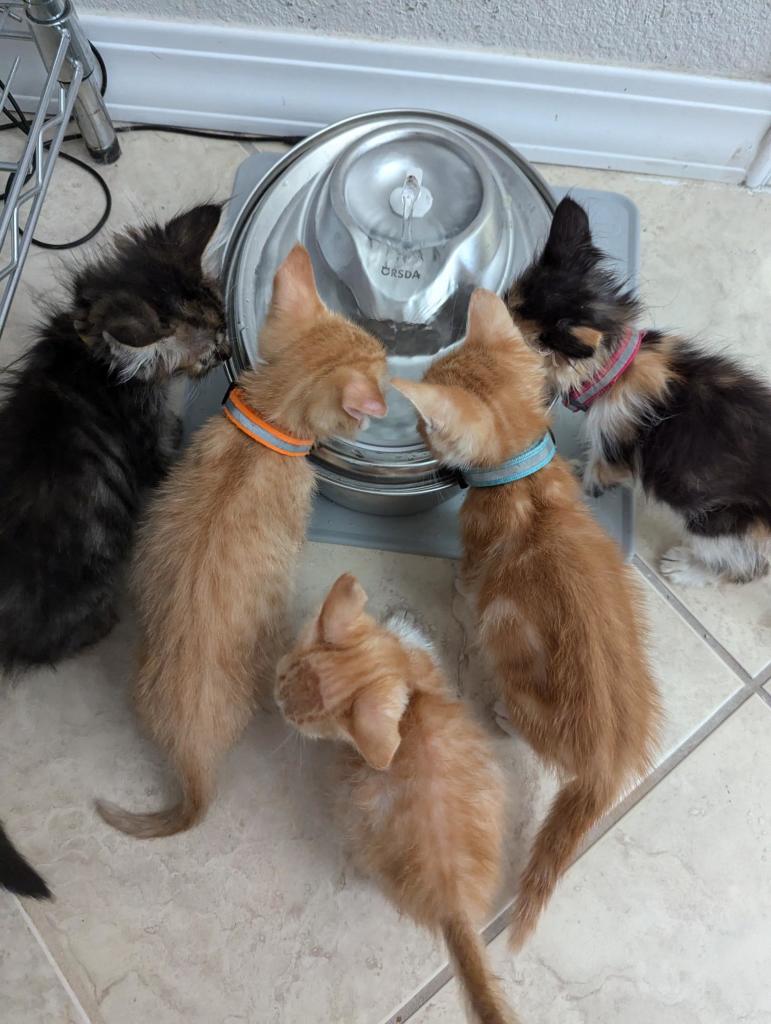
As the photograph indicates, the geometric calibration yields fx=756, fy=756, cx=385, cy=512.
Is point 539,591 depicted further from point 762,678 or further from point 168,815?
point 168,815

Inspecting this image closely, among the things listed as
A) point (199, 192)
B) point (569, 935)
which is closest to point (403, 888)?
point (569, 935)

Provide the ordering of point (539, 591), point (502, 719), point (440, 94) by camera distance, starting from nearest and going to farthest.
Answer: point (539, 591)
point (502, 719)
point (440, 94)

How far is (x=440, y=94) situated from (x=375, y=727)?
3.97 ft

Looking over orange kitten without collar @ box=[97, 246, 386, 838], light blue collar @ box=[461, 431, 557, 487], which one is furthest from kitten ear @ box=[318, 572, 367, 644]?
light blue collar @ box=[461, 431, 557, 487]

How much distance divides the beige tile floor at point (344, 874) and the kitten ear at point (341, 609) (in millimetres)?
334

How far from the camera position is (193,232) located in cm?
114

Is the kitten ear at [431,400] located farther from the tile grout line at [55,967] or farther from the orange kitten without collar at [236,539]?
the tile grout line at [55,967]

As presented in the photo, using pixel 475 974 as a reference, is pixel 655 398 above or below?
above

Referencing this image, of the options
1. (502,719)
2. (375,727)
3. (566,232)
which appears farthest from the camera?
(502,719)

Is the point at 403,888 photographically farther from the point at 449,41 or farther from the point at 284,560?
the point at 449,41

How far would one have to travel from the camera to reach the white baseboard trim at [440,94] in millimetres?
1384

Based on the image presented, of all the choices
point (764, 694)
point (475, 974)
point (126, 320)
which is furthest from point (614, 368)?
point (475, 974)

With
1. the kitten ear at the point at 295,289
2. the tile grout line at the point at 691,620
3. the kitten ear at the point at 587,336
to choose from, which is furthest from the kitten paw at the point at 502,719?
the kitten ear at the point at 295,289

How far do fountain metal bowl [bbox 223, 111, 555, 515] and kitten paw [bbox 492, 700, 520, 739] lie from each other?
35 centimetres
